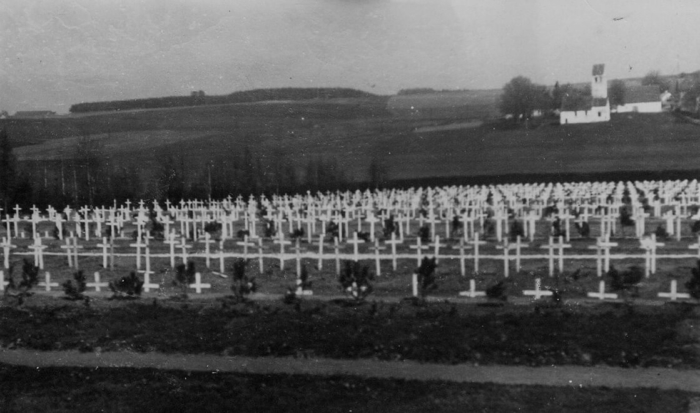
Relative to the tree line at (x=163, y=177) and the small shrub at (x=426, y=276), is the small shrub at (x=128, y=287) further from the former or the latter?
the tree line at (x=163, y=177)

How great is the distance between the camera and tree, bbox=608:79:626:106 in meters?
23.7

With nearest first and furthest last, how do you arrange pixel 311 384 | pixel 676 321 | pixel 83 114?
pixel 311 384 → pixel 676 321 → pixel 83 114

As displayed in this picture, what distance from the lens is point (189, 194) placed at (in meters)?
33.6

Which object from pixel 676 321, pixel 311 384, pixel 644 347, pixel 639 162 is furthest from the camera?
pixel 639 162

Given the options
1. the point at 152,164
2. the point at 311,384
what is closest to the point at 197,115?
the point at 152,164

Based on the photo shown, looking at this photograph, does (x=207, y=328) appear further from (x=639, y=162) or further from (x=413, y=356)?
(x=639, y=162)

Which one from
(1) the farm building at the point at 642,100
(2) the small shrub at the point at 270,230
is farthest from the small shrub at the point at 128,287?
(1) the farm building at the point at 642,100

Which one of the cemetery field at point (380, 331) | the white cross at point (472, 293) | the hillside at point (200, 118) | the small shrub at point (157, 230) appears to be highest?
the hillside at point (200, 118)

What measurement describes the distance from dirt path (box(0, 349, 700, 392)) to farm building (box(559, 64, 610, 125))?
56.6ft

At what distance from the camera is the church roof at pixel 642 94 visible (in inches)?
931

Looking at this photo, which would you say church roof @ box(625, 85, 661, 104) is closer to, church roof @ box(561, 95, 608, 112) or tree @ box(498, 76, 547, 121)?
church roof @ box(561, 95, 608, 112)

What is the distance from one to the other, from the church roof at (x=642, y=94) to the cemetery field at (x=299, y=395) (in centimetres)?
1773

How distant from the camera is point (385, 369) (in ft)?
31.4

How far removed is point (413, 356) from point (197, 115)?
18.4 m
